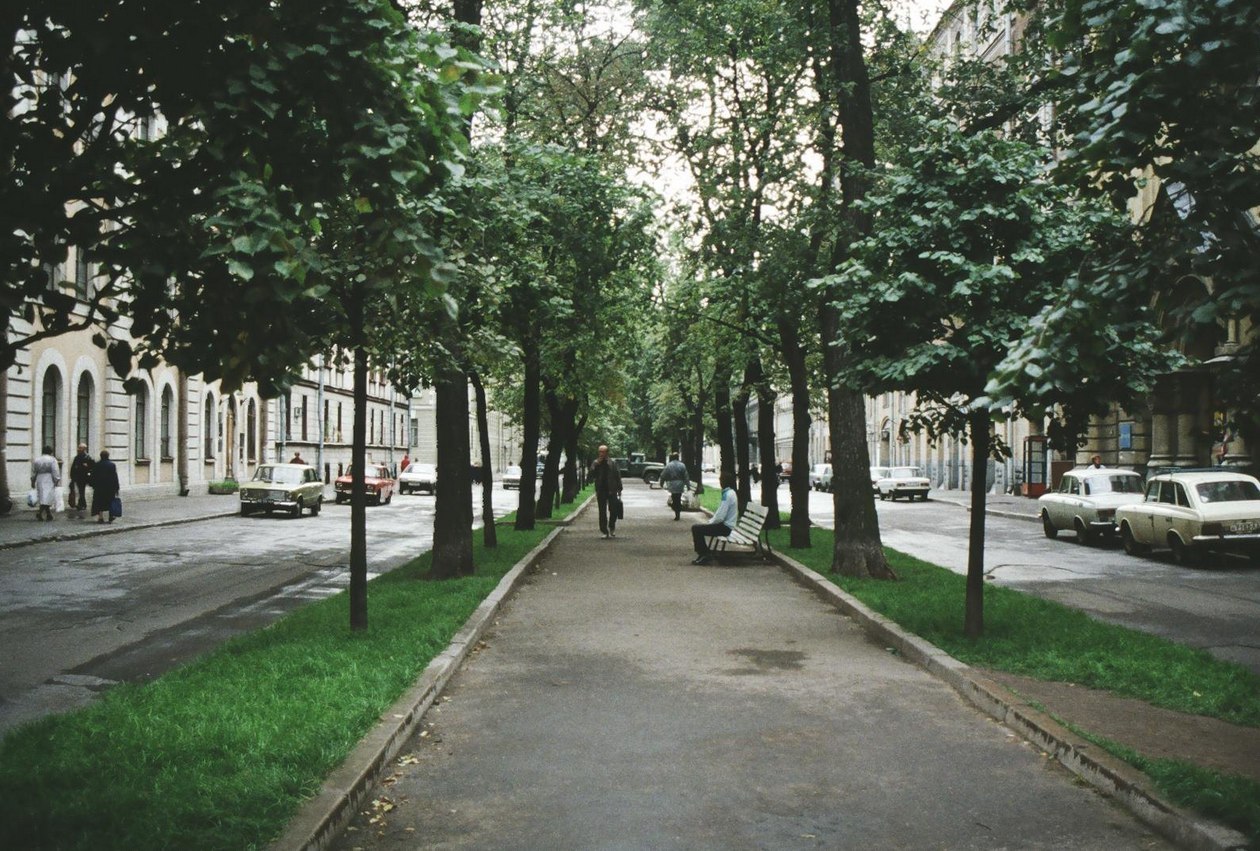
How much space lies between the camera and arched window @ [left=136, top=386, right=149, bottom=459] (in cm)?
3791

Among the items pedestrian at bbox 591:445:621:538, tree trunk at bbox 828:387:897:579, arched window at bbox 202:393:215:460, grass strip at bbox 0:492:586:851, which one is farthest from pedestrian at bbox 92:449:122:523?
grass strip at bbox 0:492:586:851

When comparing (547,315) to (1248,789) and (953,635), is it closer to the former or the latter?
(953,635)

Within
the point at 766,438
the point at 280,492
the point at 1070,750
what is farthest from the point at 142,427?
the point at 1070,750

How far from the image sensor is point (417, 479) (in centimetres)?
5497

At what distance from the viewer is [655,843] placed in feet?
16.6

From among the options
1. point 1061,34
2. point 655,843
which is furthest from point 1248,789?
point 1061,34

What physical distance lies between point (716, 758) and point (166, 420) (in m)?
38.0

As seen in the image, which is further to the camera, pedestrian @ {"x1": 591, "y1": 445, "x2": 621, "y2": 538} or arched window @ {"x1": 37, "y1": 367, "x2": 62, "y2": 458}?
arched window @ {"x1": 37, "y1": 367, "x2": 62, "y2": 458}

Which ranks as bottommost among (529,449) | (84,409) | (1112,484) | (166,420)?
(1112,484)

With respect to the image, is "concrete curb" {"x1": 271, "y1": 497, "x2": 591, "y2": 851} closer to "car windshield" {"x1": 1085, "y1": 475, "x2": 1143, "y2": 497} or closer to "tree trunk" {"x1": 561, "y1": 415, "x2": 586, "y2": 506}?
"car windshield" {"x1": 1085, "y1": 475, "x2": 1143, "y2": 497}

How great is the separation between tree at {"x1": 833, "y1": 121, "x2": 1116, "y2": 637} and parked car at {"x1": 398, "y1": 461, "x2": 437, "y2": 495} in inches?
1796

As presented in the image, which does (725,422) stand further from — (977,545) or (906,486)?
(977,545)

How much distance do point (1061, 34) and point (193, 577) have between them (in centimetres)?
1451

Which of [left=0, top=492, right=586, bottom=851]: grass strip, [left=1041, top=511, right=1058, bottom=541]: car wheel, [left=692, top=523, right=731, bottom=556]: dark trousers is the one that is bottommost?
[left=1041, top=511, right=1058, bottom=541]: car wheel
